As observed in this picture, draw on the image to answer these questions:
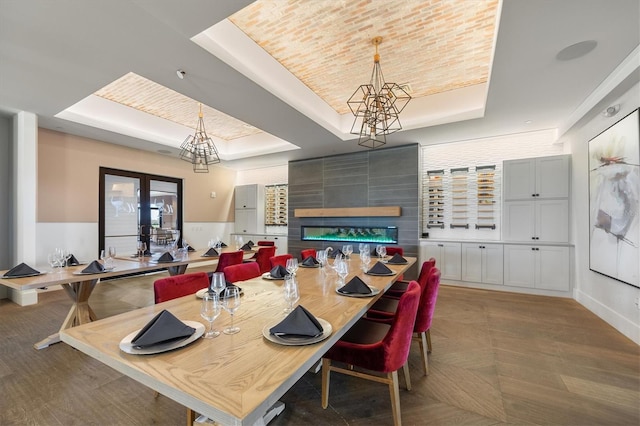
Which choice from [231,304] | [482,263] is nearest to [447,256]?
[482,263]

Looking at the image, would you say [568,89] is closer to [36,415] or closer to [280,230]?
[36,415]

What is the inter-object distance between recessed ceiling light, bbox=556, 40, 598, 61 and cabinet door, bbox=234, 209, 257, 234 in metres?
Answer: 7.35

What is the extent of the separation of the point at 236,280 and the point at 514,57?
351 cm

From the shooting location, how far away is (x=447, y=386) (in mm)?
2273

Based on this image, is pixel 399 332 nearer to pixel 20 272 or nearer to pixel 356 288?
pixel 356 288

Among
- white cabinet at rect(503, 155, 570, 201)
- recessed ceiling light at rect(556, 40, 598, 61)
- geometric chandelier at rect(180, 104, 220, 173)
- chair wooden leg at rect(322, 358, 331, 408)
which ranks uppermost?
recessed ceiling light at rect(556, 40, 598, 61)

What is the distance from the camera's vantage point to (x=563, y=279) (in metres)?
4.73

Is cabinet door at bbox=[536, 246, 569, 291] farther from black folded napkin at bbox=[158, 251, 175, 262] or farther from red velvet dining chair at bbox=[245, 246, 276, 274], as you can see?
black folded napkin at bbox=[158, 251, 175, 262]

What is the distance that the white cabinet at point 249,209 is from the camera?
8500 mm

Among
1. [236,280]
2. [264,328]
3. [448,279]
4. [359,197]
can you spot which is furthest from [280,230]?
[264,328]

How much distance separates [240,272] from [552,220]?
5293mm

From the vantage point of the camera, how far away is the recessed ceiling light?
258 centimetres

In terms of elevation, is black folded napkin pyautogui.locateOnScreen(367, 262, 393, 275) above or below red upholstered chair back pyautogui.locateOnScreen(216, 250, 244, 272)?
above

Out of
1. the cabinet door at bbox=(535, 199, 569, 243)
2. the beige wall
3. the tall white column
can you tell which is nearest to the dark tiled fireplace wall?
the cabinet door at bbox=(535, 199, 569, 243)
